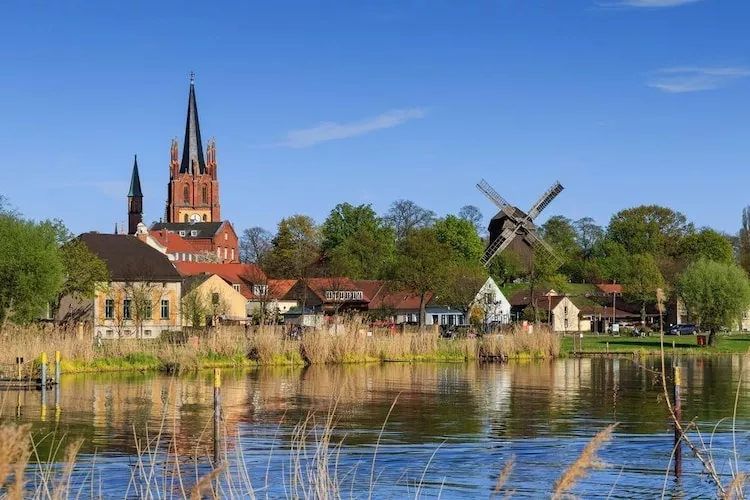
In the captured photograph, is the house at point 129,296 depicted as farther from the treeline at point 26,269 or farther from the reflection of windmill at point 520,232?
the reflection of windmill at point 520,232

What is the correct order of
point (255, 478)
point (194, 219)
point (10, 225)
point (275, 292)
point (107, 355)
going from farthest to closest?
point (194, 219) < point (275, 292) < point (10, 225) < point (107, 355) < point (255, 478)

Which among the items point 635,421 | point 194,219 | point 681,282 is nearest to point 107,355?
point 635,421

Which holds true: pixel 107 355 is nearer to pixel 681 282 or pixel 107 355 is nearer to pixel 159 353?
pixel 159 353

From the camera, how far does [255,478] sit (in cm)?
1872

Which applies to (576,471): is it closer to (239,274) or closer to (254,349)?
(254,349)

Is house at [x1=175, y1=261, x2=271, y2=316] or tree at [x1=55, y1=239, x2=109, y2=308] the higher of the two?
house at [x1=175, y1=261, x2=271, y2=316]

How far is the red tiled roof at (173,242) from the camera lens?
16946 cm

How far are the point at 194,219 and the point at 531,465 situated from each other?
181m

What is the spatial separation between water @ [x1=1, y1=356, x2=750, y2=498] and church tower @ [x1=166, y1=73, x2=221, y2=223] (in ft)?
488

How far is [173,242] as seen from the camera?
565ft

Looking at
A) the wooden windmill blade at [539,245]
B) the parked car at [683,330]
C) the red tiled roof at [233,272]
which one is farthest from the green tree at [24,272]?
the wooden windmill blade at [539,245]

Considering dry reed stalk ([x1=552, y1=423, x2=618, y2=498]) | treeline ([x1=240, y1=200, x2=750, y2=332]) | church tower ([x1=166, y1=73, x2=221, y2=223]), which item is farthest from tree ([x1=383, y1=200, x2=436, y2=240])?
dry reed stalk ([x1=552, y1=423, x2=618, y2=498])

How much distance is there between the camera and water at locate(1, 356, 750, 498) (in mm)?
18547

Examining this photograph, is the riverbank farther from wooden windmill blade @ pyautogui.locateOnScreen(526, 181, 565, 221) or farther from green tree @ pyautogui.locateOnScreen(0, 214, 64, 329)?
wooden windmill blade @ pyautogui.locateOnScreen(526, 181, 565, 221)
